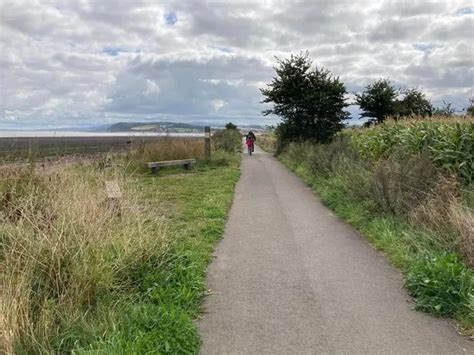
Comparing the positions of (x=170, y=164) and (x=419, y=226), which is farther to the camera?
(x=170, y=164)

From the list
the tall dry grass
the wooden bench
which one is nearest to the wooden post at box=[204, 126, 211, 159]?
the wooden bench

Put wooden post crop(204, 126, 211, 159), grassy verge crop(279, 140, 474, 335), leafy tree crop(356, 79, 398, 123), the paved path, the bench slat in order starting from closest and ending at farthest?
1. the paved path
2. grassy verge crop(279, 140, 474, 335)
3. the bench slat
4. wooden post crop(204, 126, 211, 159)
5. leafy tree crop(356, 79, 398, 123)

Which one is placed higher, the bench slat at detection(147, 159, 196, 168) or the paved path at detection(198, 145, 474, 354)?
the bench slat at detection(147, 159, 196, 168)

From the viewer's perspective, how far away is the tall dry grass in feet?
12.0

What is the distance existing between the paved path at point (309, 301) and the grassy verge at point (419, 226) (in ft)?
0.71

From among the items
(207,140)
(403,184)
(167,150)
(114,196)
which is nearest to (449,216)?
(403,184)

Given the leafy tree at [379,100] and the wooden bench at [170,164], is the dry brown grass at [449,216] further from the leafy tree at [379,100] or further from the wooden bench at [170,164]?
the leafy tree at [379,100]

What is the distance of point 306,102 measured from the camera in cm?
2416

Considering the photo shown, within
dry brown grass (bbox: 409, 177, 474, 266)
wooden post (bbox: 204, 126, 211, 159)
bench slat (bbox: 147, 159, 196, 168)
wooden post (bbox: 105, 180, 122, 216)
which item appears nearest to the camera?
dry brown grass (bbox: 409, 177, 474, 266)

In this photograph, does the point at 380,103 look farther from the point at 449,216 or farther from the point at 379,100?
the point at 449,216

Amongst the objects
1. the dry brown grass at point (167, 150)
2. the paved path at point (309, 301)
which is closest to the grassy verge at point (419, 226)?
the paved path at point (309, 301)

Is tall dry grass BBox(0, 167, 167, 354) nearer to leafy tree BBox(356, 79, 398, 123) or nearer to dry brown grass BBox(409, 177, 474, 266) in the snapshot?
dry brown grass BBox(409, 177, 474, 266)

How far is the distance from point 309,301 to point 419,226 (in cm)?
316

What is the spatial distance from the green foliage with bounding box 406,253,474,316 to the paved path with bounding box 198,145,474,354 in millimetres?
154
